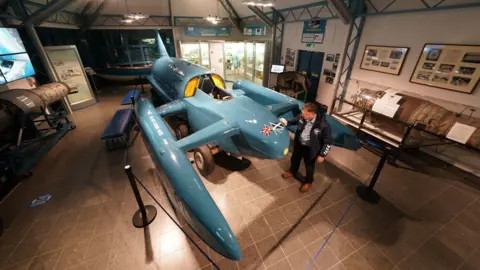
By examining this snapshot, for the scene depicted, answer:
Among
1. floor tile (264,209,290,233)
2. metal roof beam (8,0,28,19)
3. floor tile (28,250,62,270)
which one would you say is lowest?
floor tile (28,250,62,270)

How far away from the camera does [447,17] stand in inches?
165

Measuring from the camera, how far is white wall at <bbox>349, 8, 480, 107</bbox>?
13.2 ft

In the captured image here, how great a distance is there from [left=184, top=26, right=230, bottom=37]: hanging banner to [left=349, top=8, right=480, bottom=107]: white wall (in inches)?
324

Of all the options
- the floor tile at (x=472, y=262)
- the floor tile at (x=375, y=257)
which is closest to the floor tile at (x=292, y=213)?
the floor tile at (x=375, y=257)

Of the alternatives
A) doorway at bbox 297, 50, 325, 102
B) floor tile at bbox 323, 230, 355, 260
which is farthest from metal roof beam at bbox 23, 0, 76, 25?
floor tile at bbox 323, 230, 355, 260

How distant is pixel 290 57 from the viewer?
8906 millimetres

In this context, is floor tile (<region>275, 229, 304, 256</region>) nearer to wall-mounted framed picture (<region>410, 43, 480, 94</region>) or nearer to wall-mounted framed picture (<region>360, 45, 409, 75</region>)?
→ wall-mounted framed picture (<region>410, 43, 480, 94</region>)

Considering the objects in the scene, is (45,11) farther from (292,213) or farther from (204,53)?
(292,213)

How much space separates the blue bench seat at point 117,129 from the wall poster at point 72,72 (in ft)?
9.92

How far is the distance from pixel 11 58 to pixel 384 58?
34.0 feet

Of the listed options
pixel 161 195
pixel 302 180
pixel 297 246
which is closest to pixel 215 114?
pixel 161 195

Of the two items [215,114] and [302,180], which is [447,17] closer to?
[302,180]

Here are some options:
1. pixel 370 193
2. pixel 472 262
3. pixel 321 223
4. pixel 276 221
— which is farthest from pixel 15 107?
pixel 472 262

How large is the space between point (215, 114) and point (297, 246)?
2.64 metres
